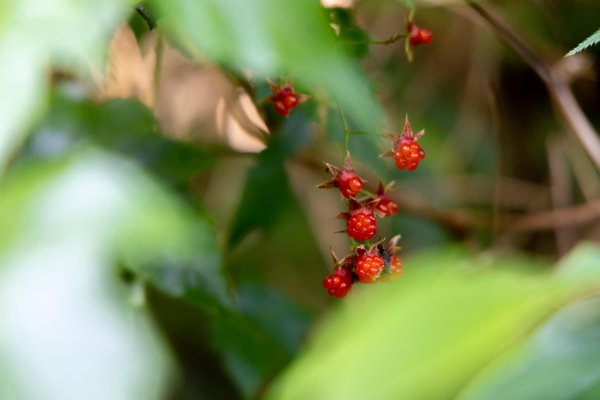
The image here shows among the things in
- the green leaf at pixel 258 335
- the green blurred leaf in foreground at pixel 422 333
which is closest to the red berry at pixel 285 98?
the green leaf at pixel 258 335

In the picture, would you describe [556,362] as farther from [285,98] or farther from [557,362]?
[285,98]

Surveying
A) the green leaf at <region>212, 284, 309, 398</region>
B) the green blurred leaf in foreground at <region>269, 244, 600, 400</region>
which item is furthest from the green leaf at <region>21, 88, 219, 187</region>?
the green blurred leaf in foreground at <region>269, 244, 600, 400</region>

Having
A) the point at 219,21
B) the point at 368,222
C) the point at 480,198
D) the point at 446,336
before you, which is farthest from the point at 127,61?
the point at 446,336

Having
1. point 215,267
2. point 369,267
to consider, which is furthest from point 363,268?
point 215,267

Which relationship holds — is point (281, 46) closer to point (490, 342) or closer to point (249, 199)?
point (490, 342)

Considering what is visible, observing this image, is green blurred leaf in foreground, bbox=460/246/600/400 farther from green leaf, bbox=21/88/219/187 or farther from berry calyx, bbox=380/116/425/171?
green leaf, bbox=21/88/219/187

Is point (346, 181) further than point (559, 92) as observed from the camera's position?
No
